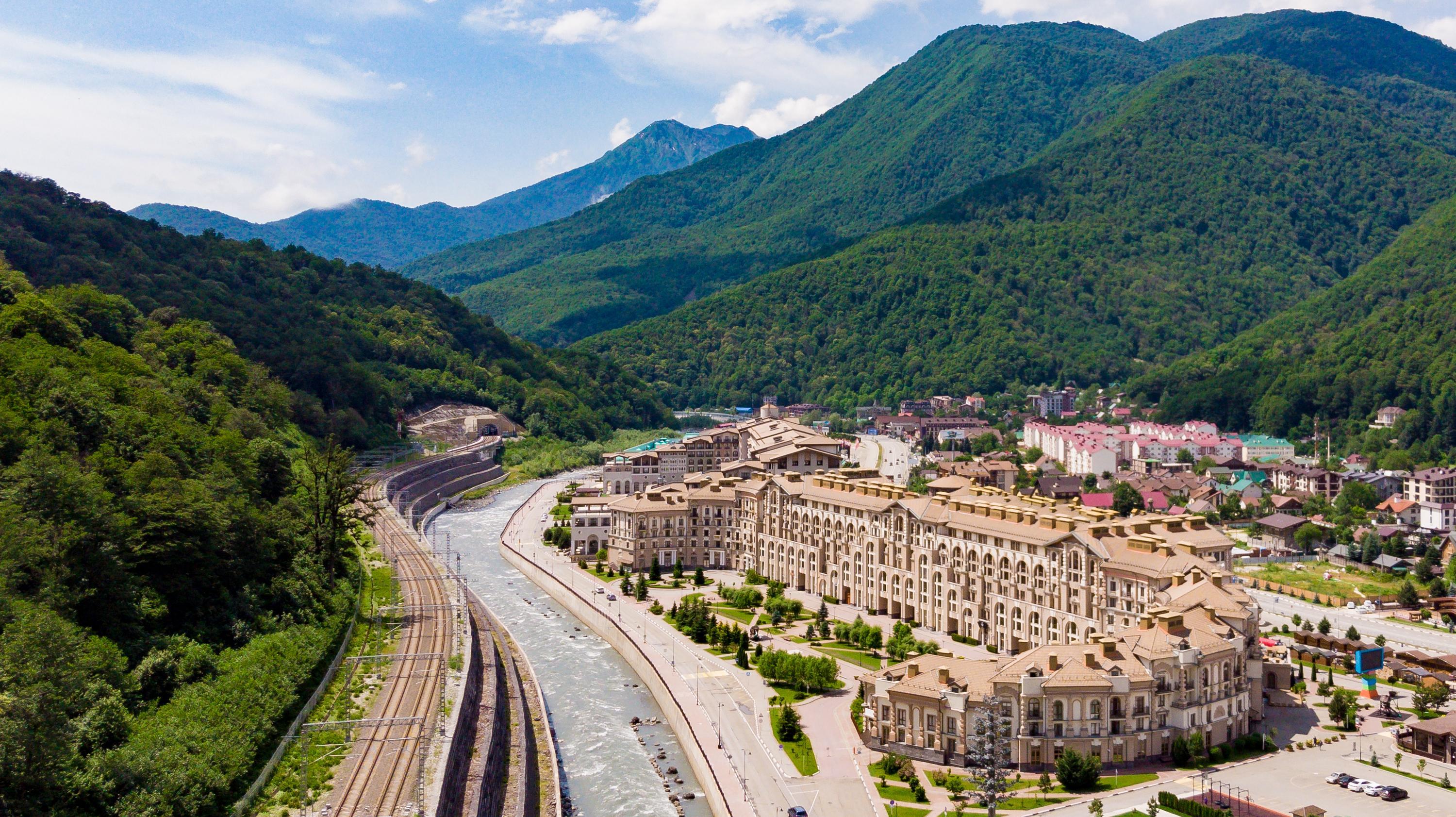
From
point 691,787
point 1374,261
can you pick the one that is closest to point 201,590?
point 691,787

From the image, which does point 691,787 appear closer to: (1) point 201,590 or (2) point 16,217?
(1) point 201,590

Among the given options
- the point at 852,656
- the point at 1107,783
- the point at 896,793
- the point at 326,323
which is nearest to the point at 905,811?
the point at 896,793

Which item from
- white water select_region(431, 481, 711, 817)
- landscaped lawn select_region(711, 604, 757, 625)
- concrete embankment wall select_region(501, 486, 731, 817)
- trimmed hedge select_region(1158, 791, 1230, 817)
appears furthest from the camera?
landscaped lawn select_region(711, 604, 757, 625)

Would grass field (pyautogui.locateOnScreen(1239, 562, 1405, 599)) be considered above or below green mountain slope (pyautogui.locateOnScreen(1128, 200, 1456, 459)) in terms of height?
below

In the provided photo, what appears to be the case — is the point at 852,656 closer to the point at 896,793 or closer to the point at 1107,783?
the point at 896,793

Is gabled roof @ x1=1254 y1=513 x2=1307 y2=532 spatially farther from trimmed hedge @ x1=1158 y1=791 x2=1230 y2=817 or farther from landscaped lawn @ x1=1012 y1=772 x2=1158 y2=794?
trimmed hedge @ x1=1158 y1=791 x2=1230 y2=817

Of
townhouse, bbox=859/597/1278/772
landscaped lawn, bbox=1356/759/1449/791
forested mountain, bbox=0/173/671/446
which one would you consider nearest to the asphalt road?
landscaped lawn, bbox=1356/759/1449/791
